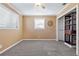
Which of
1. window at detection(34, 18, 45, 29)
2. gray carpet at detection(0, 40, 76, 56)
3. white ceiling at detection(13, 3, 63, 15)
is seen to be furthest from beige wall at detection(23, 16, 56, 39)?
gray carpet at detection(0, 40, 76, 56)

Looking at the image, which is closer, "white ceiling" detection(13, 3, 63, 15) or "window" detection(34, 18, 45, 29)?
"white ceiling" detection(13, 3, 63, 15)

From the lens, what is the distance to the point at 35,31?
11992mm

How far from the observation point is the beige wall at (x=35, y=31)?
39.1ft

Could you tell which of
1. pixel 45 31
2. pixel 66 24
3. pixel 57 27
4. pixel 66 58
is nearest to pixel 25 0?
pixel 66 58

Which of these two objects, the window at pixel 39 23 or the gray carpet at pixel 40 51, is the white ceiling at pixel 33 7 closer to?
the gray carpet at pixel 40 51

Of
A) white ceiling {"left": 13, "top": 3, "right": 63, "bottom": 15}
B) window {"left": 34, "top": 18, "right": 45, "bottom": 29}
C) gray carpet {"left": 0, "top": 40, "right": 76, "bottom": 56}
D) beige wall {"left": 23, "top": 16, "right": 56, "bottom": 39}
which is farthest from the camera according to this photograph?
window {"left": 34, "top": 18, "right": 45, "bottom": 29}

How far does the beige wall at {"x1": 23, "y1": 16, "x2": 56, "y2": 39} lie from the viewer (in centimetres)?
1191

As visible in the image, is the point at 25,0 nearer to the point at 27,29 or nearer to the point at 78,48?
the point at 78,48

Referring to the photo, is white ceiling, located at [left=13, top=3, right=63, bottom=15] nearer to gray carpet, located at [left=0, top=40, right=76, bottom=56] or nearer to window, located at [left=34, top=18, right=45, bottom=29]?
gray carpet, located at [left=0, top=40, right=76, bottom=56]

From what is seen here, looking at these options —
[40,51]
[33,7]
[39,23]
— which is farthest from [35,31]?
[40,51]

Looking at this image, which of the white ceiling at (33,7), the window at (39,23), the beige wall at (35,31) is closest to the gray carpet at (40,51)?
the white ceiling at (33,7)

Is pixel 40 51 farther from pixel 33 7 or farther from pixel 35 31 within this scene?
pixel 35 31

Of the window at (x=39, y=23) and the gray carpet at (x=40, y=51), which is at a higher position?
the window at (x=39, y=23)

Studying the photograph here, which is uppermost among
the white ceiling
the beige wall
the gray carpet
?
the white ceiling
